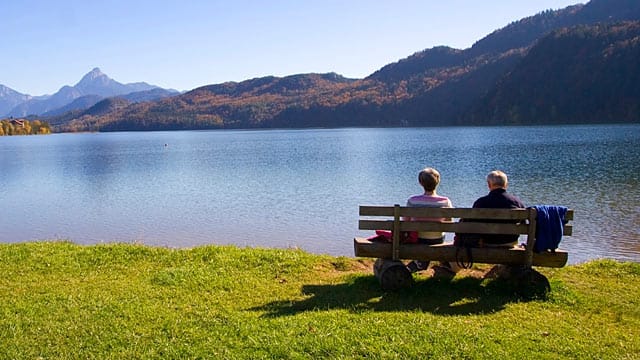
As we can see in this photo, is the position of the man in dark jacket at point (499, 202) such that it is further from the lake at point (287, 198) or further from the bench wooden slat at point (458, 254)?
the lake at point (287, 198)

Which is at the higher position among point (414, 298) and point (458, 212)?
point (458, 212)

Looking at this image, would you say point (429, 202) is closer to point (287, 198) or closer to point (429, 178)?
point (429, 178)

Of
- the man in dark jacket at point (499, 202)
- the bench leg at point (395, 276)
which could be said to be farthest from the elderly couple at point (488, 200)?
the bench leg at point (395, 276)

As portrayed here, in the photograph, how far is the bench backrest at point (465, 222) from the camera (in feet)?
26.3

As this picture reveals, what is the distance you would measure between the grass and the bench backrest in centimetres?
107

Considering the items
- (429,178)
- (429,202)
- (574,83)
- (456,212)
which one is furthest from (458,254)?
(574,83)

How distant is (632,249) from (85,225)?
23.8m

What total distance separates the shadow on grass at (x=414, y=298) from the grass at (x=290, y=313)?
3cm

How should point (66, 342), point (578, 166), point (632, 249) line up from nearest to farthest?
point (66, 342) < point (632, 249) < point (578, 166)

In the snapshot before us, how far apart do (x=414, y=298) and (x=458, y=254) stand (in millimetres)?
1035

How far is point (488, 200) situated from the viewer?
Answer: 27.7ft

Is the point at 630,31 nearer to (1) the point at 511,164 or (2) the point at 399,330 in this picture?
(1) the point at 511,164

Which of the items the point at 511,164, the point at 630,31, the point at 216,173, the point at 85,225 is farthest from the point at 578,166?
the point at 630,31

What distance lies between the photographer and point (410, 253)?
842 centimetres
